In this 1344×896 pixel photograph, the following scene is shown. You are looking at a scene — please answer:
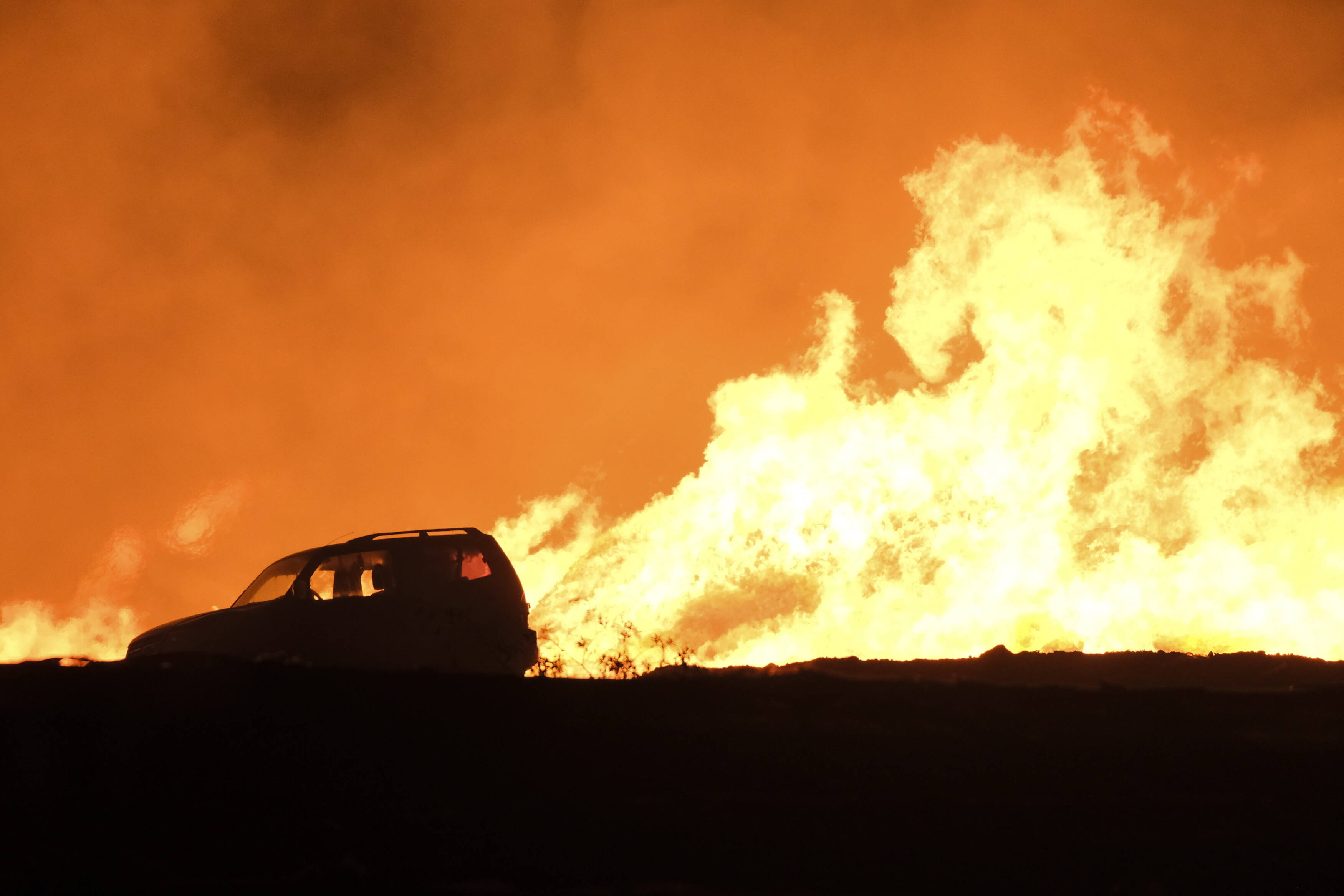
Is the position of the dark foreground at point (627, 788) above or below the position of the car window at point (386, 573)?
below

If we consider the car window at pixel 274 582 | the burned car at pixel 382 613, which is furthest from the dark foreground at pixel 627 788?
the car window at pixel 274 582

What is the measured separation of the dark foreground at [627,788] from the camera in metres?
4.30

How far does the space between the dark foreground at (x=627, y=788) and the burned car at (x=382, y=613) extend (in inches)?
95.7

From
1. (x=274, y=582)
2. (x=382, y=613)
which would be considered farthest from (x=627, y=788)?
(x=274, y=582)

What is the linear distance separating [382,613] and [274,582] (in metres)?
1.43

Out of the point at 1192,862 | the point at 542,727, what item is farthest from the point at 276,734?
the point at 1192,862

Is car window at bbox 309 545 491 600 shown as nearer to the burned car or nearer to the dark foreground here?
the burned car

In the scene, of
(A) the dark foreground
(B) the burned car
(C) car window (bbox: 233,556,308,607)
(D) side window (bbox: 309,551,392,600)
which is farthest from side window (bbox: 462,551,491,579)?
(A) the dark foreground

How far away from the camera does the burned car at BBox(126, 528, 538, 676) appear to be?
8828mm

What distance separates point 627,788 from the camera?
501 centimetres

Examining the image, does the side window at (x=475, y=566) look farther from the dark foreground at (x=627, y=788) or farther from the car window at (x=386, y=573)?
the dark foreground at (x=627, y=788)

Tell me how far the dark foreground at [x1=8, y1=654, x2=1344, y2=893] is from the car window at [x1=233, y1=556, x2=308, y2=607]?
10.7 ft

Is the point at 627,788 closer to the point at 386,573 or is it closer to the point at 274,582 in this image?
the point at 386,573

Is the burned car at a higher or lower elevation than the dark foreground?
higher
